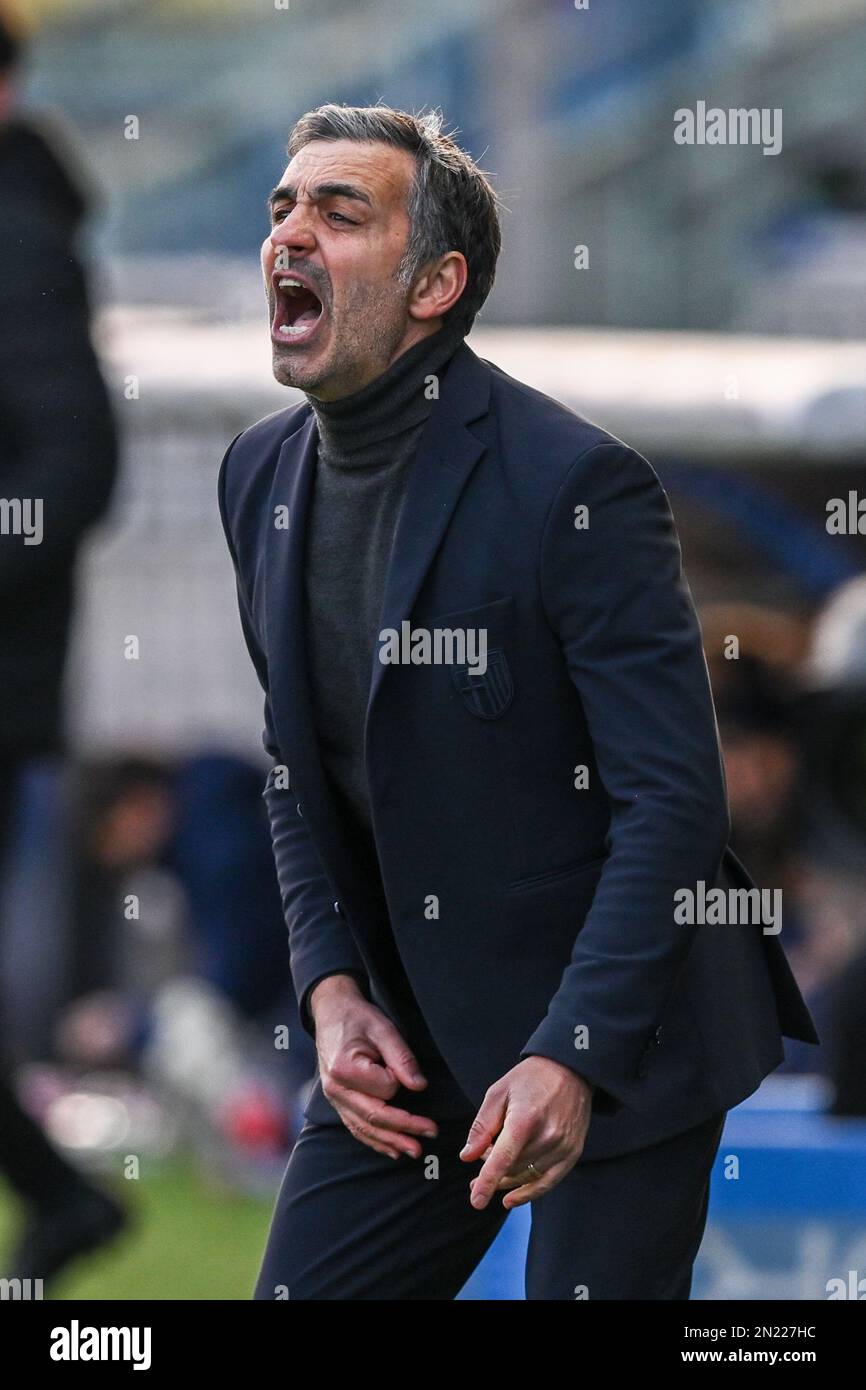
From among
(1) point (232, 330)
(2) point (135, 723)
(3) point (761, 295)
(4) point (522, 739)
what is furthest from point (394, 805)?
(3) point (761, 295)

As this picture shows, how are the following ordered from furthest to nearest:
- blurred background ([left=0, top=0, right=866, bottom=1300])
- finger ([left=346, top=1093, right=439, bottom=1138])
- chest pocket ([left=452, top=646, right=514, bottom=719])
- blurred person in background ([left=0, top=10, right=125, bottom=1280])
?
blurred background ([left=0, top=0, right=866, bottom=1300]) → blurred person in background ([left=0, top=10, right=125, bottom=1280]) → finger ([left=346, top=1093, right=439, bottom=1138]) → chest pocket ([left=452, top=646, right=514, bottom=719])

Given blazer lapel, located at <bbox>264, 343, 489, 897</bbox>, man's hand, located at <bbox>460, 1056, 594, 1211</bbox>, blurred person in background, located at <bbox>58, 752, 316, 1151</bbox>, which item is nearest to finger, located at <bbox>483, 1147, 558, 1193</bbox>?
man's hand, located at <bbox>460, 1056, 594, 1211</bbox>

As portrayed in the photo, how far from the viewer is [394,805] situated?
269 centimetres

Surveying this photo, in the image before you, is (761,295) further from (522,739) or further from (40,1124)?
(522,739)

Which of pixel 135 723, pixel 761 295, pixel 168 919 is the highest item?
pixel 761 295

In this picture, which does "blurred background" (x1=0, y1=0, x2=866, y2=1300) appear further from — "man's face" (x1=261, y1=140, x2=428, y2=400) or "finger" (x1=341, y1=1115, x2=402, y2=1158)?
"finger" (x1=341, y1=1115, x2=402, y2=1158)

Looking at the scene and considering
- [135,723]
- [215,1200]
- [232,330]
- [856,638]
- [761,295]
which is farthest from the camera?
[761,295]

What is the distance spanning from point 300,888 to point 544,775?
45 cm

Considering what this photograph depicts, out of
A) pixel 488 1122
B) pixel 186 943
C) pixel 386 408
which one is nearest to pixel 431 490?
pixel 386 408

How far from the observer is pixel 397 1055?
278 centimetres

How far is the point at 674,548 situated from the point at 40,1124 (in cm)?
206

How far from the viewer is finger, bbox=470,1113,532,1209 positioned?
2.48 m

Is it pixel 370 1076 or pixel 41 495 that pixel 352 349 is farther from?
pixel 41 495

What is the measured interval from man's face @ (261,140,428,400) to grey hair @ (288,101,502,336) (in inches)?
0.7
